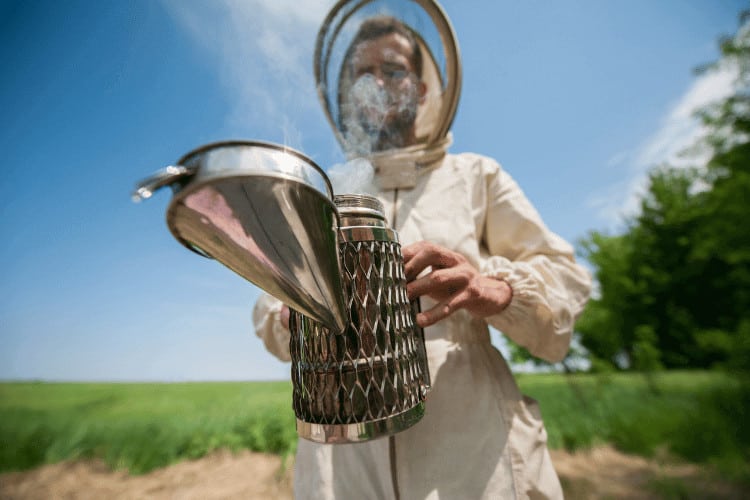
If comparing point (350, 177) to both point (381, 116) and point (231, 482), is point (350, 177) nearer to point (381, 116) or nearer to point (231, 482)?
point (381, 116)

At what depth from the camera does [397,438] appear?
701 mm

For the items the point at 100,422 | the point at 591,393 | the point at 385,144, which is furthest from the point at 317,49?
the point at 591,393

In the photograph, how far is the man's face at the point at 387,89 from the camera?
907 millimetres

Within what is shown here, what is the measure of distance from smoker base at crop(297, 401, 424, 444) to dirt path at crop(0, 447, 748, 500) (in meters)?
2.84

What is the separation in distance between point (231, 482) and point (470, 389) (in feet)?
9.52

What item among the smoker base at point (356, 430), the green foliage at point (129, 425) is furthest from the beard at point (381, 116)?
the green foliage at point (129, 425)

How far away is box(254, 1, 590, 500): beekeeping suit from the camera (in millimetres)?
672

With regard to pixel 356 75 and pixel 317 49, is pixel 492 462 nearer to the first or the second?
pixel 356 75

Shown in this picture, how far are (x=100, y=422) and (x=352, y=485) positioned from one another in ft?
12.0

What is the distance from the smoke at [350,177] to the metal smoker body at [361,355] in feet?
0.96

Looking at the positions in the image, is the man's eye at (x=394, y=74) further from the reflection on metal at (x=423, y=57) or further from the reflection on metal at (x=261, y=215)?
the reflection on metal at (x=261, y=215)

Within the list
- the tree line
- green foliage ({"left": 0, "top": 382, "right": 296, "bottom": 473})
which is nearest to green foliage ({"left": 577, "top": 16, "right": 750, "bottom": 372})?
the tree line

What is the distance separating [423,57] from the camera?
1.04 metres

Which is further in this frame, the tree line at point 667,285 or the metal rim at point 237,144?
the tree line at point 667,285
